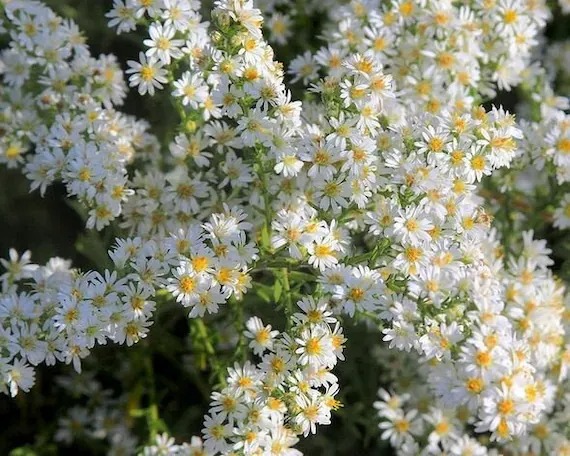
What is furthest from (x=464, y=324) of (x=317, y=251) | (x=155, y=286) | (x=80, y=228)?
(x=80, y=228)

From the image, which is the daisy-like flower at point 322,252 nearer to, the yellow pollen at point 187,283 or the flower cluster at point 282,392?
the flower cluster at point 282,392

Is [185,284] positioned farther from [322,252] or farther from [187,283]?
[322,252]

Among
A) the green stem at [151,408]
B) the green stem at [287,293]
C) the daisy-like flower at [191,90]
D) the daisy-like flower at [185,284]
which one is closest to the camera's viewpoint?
the daisy-like flower at [185,284]

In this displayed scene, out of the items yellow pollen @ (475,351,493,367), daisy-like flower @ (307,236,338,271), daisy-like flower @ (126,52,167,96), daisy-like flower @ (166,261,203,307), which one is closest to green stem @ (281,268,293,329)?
daisy-like flower @ (307,236,338,271)

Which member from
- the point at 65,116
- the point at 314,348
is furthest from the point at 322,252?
the point at 65,116

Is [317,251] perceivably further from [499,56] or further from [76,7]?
[76,7]

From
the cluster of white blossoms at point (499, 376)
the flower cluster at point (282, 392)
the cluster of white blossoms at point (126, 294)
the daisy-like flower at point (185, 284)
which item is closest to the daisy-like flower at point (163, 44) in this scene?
the cluster of white blossoms at point (126, 294)

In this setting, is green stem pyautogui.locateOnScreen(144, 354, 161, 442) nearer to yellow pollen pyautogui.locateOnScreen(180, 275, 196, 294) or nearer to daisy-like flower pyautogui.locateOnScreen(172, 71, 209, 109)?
yellow pollen pyautogui.locateOnScreen(180, 275, 196, 294)
